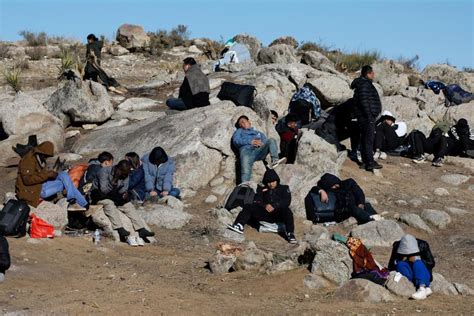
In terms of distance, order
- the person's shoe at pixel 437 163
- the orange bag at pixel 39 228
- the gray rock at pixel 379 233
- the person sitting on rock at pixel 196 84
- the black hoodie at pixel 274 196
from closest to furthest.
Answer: the orange bag at pixel 39 228
the gray rock at pixel 379 233
the black hoodie at pixel 274 196
the person's shoe at pixel 437 163
the person sitting on rock at pixel 196 84

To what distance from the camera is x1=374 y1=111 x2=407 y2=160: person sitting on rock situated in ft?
55.1

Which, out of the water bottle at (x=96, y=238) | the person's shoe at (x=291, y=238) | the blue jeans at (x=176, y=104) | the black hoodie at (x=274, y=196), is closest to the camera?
the water bottle at (x=96, y=238)

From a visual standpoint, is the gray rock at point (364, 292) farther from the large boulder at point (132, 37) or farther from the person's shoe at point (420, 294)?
the large boulder at point (132, 37)

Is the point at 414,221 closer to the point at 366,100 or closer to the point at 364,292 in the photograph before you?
the point at 366,100

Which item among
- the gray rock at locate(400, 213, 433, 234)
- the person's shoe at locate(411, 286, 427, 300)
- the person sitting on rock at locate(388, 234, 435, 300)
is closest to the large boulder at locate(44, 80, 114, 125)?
the gray rock at locate(400, 213, 433, 234)

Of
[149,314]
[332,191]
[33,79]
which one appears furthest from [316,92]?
[149,314]

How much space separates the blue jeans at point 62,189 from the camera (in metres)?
11.8

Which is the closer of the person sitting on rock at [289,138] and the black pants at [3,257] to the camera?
the black pants at [3,257]

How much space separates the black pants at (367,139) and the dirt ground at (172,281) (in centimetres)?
284

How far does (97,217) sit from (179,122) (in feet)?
15.5

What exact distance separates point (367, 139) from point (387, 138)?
64.3 inches

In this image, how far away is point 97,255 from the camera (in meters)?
10.7

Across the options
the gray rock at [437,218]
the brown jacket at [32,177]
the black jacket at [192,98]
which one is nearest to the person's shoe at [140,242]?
the brown jacket at [32,177]

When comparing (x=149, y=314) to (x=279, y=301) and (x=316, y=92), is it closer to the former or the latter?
(x=279, y=301)
